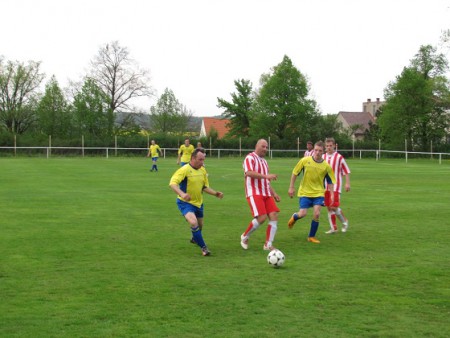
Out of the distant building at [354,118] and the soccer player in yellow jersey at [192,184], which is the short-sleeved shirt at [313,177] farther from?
the distant building at [354,118]

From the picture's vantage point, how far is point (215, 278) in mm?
7895

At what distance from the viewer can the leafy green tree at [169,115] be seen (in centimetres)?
9931

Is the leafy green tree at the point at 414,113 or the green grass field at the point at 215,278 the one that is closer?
the green grass field at the point at 215,278

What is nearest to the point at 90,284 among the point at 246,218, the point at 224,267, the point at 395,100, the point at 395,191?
the point at 224,267

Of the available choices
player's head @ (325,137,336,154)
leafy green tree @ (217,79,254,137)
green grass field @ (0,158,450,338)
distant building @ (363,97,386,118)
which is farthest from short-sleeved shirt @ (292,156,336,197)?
distant building @ (363,97,386,118)

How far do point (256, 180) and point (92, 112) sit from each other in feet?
212

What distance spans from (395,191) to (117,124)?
6011 centimetres

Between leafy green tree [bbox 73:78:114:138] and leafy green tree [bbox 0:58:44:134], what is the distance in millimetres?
6569

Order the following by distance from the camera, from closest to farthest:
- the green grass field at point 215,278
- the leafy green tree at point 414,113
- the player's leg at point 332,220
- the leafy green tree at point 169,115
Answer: the green grass field at point 215,278 < the player's leg at point 332,220 < the leafy green tree at point 414,113 < the leafy green tree at point 169,115

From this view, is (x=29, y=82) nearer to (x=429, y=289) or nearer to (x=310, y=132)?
(x=310, y=132)

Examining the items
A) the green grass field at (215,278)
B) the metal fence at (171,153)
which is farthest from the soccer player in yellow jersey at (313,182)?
the metal fence at (171,153)

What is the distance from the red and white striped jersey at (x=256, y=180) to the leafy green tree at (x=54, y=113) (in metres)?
63.7

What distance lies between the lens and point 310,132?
247ft

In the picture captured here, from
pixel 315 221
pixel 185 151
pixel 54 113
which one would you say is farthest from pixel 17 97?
pixel 315 221
